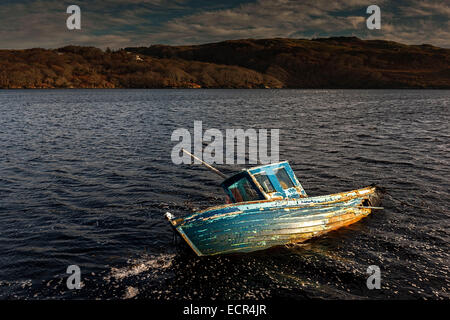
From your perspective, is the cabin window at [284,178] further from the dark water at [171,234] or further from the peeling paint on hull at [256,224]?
the dark water at [171,234]

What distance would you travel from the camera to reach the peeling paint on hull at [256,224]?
11.6m

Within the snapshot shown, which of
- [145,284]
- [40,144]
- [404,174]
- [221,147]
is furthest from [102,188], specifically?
[404,174]

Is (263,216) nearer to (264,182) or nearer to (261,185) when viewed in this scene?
(261,185)

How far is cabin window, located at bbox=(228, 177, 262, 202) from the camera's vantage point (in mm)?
13359

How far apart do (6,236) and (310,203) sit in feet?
41.2

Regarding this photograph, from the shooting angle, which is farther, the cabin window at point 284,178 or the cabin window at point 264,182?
the cabin window at point 284,178

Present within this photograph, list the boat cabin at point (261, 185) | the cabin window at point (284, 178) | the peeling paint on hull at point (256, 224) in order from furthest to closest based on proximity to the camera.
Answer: the cabin window at point (284, 178)
the boat cabin at point (261, 185)
the peeling paint on hull at point (256, 224)

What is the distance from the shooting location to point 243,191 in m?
13.6

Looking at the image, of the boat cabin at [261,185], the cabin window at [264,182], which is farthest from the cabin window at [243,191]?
the cabin window at [264,182]

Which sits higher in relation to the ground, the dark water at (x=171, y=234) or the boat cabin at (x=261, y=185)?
the boat cabin at (x=261, y=185)

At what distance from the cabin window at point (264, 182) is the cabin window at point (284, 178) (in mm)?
576

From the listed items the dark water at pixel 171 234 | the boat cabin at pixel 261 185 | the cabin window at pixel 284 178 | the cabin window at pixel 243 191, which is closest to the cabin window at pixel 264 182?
the boat cabin at pixel 261 185

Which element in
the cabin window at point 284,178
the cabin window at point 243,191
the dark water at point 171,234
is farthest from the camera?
the cabin window at point 284,178

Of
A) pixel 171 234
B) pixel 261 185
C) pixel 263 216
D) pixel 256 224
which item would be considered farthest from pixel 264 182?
pixel 171 234
